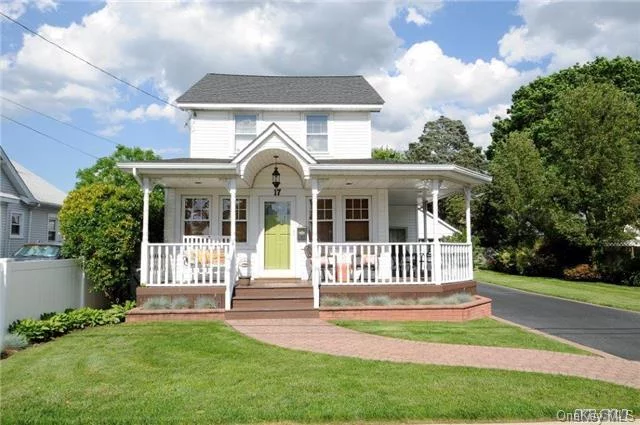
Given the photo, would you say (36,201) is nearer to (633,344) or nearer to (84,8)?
(84,8)

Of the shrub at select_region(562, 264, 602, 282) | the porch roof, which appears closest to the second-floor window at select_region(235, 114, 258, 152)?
the porch roof

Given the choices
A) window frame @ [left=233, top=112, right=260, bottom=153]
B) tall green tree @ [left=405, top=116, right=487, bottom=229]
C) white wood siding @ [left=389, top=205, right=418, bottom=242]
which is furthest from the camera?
tall green tree @ [left=405, top=116, right=487, bottom=229]

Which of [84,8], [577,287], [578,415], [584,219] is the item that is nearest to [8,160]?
[84,8]

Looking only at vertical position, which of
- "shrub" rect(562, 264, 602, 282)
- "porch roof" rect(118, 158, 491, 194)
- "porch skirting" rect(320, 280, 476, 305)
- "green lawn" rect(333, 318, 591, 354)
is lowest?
"green lawn" rect(333, 318, 591, 354)

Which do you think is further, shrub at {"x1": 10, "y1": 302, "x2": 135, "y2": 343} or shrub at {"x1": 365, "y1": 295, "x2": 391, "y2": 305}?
shrub at {"x1": 365, "y1": 295, "x2": 391, "y2": 305}

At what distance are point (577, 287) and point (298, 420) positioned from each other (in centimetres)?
1832

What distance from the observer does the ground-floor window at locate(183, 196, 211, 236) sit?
12625 millimetres

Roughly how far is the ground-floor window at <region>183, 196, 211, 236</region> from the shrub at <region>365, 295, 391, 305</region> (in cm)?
506

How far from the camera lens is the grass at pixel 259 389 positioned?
14.6ft

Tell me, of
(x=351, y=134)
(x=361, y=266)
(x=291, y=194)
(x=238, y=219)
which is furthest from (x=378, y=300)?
(x=351, y=134)

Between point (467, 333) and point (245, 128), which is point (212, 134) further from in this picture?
point (467, 333)

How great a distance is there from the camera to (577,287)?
61.8 ft

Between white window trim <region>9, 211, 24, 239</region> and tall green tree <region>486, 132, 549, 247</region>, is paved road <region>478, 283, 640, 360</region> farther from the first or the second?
white window trim <region>9, 211, 24, 239</region>

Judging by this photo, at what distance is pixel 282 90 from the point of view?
583 inches
